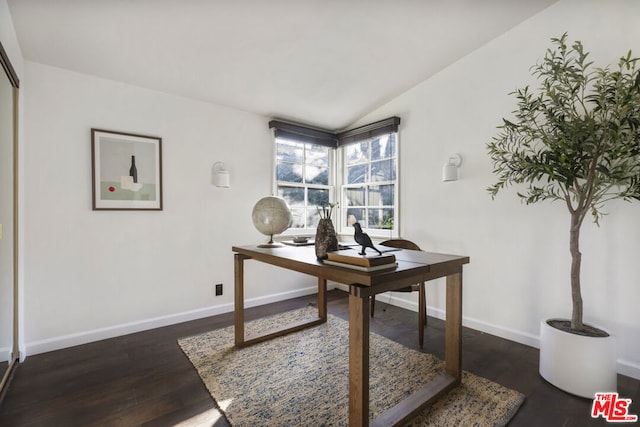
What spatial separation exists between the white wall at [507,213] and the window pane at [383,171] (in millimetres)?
204

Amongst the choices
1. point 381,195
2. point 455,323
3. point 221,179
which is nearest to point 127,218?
point 221,179

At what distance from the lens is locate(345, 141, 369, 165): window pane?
3795mm

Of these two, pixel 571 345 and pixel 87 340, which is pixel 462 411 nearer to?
pixel 571 345

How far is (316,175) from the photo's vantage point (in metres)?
4.02

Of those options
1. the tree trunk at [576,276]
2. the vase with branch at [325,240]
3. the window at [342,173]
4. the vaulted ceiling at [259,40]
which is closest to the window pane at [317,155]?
the window at [342,173]

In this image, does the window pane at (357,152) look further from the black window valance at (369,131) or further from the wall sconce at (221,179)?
the wall sconce at (221,179)

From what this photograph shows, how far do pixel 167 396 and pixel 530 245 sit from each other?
111 inches

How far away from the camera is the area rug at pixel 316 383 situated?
156 cm

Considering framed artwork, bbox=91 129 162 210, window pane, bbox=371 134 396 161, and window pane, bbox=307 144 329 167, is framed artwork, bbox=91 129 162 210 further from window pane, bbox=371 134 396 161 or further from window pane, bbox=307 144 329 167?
window pane, bbox=371 134 396 161

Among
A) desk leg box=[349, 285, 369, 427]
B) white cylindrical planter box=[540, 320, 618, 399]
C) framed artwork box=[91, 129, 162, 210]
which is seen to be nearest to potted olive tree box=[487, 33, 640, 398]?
white cylindrical planter box=[540, 320, 618, 399]

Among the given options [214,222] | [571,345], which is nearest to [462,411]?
[571,345]

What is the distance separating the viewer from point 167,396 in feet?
5.73

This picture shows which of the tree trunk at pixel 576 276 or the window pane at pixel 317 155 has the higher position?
the window pane at pixel 317 155

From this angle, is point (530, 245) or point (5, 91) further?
point (530, 245)
